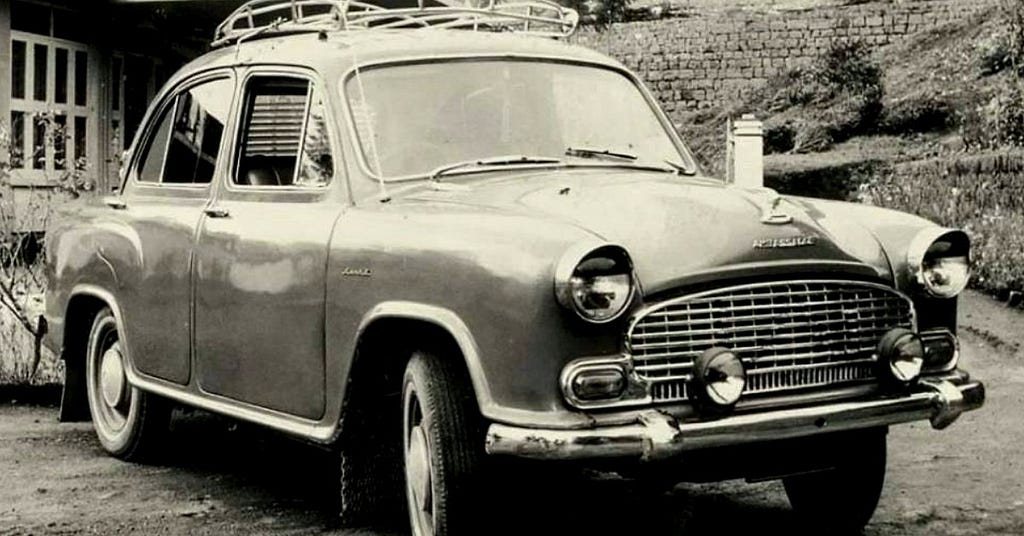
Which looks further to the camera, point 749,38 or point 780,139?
point 749,38

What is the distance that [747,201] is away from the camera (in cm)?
518

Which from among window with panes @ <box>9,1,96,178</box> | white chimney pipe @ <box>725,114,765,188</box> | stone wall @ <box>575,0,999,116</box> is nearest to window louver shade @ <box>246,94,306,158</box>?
white chimney pipe @ <box>725,114,765,188</box>

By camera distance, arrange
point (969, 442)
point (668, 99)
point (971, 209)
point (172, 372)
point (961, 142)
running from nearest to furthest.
Result: 1. point (172, 372)
2. point (969, 442)
3. point (971, 209)
4. point (961, 142)
5. point (668, 99)

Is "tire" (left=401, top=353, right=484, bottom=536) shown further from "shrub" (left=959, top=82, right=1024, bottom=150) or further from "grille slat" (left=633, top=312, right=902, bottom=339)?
"shrub" (left=959, top=82, right=1024, bottom=150)

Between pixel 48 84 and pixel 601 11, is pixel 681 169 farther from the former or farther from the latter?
pixel 601 11

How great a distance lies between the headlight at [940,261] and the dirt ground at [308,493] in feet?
2.94

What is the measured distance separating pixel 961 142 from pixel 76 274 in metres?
11.2

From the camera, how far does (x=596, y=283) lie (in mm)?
4617

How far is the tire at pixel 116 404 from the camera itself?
284 inches

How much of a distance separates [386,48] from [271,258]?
87 centimetres

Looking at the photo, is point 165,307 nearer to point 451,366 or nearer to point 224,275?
point 224,275

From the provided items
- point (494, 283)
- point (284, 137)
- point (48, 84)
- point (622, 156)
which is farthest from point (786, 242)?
point (48, 84)

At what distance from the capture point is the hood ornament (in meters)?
4.98

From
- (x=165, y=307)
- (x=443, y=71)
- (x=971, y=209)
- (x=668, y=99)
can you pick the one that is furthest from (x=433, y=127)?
(x=668, y=99)
